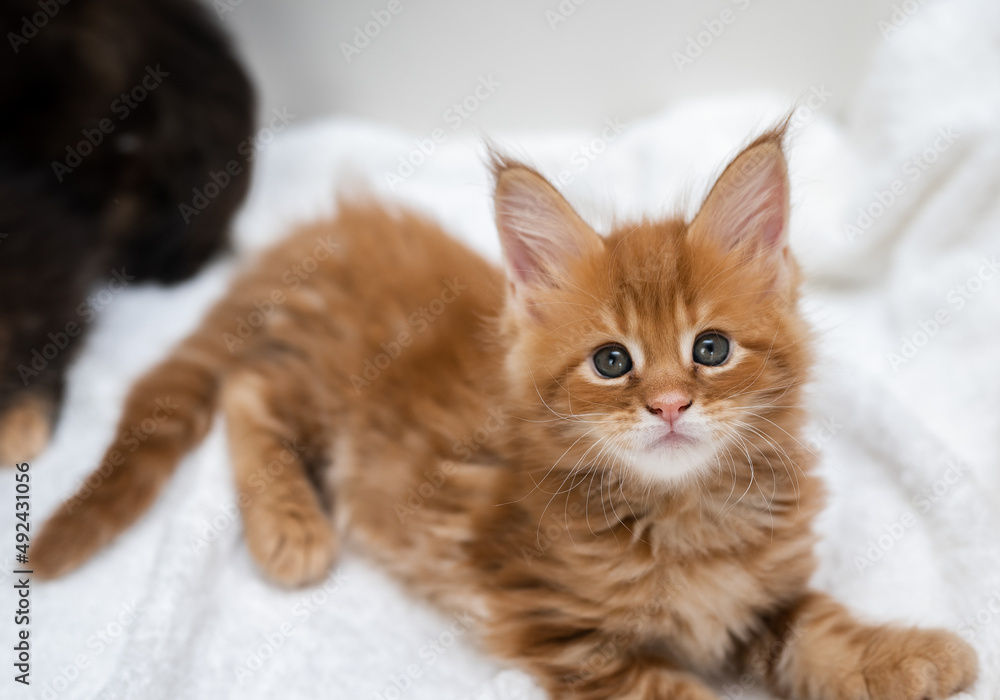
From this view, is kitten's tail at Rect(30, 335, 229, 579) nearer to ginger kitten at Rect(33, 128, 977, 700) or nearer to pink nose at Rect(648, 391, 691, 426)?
ginger kitten at Rect(33, 128, 977, 700)

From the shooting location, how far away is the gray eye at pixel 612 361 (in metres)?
1.11

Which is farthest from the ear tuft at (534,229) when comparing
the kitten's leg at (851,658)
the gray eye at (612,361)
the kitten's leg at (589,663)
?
the kitten's leg at (851,658)

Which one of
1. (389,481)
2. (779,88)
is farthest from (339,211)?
(779,88)

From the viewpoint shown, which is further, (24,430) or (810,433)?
(24,430)

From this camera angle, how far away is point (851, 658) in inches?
46.6

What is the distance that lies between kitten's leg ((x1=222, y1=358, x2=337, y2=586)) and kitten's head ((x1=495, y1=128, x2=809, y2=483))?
23.6 inches

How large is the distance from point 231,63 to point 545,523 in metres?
1.85

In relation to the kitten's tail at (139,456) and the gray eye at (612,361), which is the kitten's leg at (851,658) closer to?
the gray eye at (612,361)

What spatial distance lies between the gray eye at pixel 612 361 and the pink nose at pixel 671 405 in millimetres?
94

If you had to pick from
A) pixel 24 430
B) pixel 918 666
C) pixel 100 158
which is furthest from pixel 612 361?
pixel 100 158

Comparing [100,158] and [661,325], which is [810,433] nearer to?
[661,325]

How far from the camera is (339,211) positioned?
76.0 inches

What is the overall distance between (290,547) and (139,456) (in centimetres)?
40

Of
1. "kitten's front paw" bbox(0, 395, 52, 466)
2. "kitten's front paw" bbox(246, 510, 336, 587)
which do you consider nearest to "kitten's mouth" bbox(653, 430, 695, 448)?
"kitten's front paw" bbox(246, 510, 336, 587)
